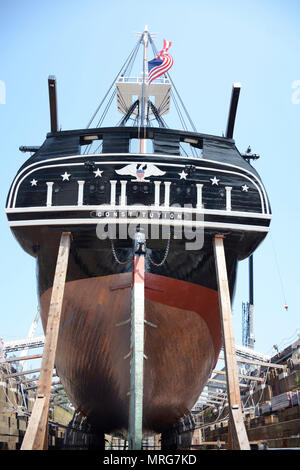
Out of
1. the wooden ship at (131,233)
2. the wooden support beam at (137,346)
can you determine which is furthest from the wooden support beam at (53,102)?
the wooden support beam at (137,346)

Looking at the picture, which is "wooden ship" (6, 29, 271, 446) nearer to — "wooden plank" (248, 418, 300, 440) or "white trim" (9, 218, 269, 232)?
"white trim" (9, 218, 269, 232)

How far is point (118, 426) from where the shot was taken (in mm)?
11352

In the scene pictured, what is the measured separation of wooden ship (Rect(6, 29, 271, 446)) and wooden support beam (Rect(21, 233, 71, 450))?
72 cm

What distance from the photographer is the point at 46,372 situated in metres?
7.12

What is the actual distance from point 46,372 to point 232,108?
6.84m

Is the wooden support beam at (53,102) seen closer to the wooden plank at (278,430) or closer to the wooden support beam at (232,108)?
the wooden support beam at (232,108)

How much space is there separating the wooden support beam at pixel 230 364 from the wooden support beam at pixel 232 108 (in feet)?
9.55

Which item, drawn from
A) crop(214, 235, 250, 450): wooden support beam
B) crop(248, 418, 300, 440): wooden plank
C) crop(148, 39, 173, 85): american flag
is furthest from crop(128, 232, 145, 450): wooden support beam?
crop(248, 418, 300, 440): wooden plank

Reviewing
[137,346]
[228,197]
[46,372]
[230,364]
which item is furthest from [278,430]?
[46,372]

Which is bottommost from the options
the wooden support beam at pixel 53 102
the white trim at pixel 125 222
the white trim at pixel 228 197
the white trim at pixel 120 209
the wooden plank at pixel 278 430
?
the wooden plank at pixel 278 430

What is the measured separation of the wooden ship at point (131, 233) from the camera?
869cm

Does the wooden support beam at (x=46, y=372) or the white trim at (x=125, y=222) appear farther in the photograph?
the white trim at (x=125, y=222)
